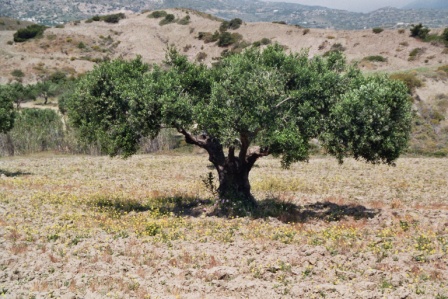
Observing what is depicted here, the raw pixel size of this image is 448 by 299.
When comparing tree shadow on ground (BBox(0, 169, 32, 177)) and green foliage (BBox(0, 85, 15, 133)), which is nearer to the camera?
tree shadow on ground (BBox(0, 169, 32, 177))

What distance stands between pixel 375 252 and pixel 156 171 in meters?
25.4

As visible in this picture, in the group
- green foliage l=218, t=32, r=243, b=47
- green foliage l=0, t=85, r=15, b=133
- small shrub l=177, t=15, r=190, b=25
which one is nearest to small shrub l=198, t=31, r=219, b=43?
green foliage l=218, t=32, r=243, b=47

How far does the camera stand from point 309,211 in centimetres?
2311

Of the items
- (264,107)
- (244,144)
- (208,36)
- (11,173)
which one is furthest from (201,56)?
(264,107)

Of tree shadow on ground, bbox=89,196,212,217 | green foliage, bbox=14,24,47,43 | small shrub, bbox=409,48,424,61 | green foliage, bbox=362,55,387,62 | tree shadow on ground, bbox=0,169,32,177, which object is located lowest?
tree shadow on ground, bbox=0,169,32,177

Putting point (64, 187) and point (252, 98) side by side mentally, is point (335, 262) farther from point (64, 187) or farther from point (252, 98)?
point (64, 187)

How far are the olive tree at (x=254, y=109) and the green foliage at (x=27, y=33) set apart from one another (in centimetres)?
12684

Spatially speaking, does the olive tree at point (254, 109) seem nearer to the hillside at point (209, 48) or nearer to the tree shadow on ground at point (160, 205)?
the tree shadow on ground at point (160, 205)

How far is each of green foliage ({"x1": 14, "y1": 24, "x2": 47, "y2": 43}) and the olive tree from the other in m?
127

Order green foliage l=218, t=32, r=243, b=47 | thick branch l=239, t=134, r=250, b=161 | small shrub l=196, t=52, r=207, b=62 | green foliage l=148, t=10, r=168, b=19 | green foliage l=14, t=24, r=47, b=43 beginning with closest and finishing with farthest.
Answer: thick branch l=239, t=134, r=250, b=161 < small shrub l=196, t=52, r=207, b=62 < green foliage l=218, t=32, r=243, b=47 < green foliage l=14, t=24, r=47, b=43 < green foliage l=148, t=10, r=168, b=19

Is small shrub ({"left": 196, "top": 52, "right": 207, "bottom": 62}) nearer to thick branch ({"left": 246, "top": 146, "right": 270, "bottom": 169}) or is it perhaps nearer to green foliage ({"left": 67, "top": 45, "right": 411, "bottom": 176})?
green foliage ({"left": 67, "top": 45, "right": 411, "bottom": 176})

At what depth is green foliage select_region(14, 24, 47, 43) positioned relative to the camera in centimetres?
13248

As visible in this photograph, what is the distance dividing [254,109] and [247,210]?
5.85 metres

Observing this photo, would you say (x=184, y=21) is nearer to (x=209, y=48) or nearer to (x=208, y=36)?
(x=208, y=36)
